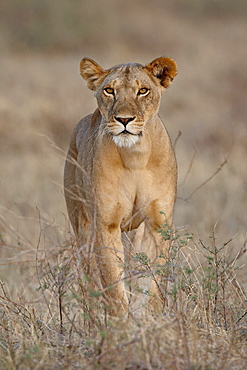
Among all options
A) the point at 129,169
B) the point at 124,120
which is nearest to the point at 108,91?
the point at 124,120

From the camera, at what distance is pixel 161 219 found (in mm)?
5184

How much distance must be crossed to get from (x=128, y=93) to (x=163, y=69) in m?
0.51

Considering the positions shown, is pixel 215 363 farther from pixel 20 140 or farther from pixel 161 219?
pixel 20 140

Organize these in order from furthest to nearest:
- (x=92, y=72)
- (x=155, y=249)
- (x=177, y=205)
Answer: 1. (x=177, y=205)
2. (x=92, y=72)
3. (x=155, y=249)

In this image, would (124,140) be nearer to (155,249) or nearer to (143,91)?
(143,91)

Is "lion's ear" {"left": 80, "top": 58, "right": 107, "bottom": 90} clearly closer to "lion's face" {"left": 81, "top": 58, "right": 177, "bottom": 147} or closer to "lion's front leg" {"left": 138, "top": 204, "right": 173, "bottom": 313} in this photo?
"lion's face" {"left": 81, "top": 58, "right": 177, "bottom": 147}

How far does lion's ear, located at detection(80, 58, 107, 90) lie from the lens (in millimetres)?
5375

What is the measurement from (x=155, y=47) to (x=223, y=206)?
65.4ft

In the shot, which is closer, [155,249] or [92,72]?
[155,249]

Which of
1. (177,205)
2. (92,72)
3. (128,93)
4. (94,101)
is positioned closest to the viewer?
(128,93)

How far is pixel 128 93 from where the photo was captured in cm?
490

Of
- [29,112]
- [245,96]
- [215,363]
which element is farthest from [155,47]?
Result: [215,363]

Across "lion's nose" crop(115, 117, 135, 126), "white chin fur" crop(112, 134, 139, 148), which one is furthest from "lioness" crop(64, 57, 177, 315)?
"lion's nose" crop(115, 117, 135, 126)

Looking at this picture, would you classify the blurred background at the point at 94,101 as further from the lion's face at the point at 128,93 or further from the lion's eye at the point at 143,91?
the lion's eye at the point at 143,91
